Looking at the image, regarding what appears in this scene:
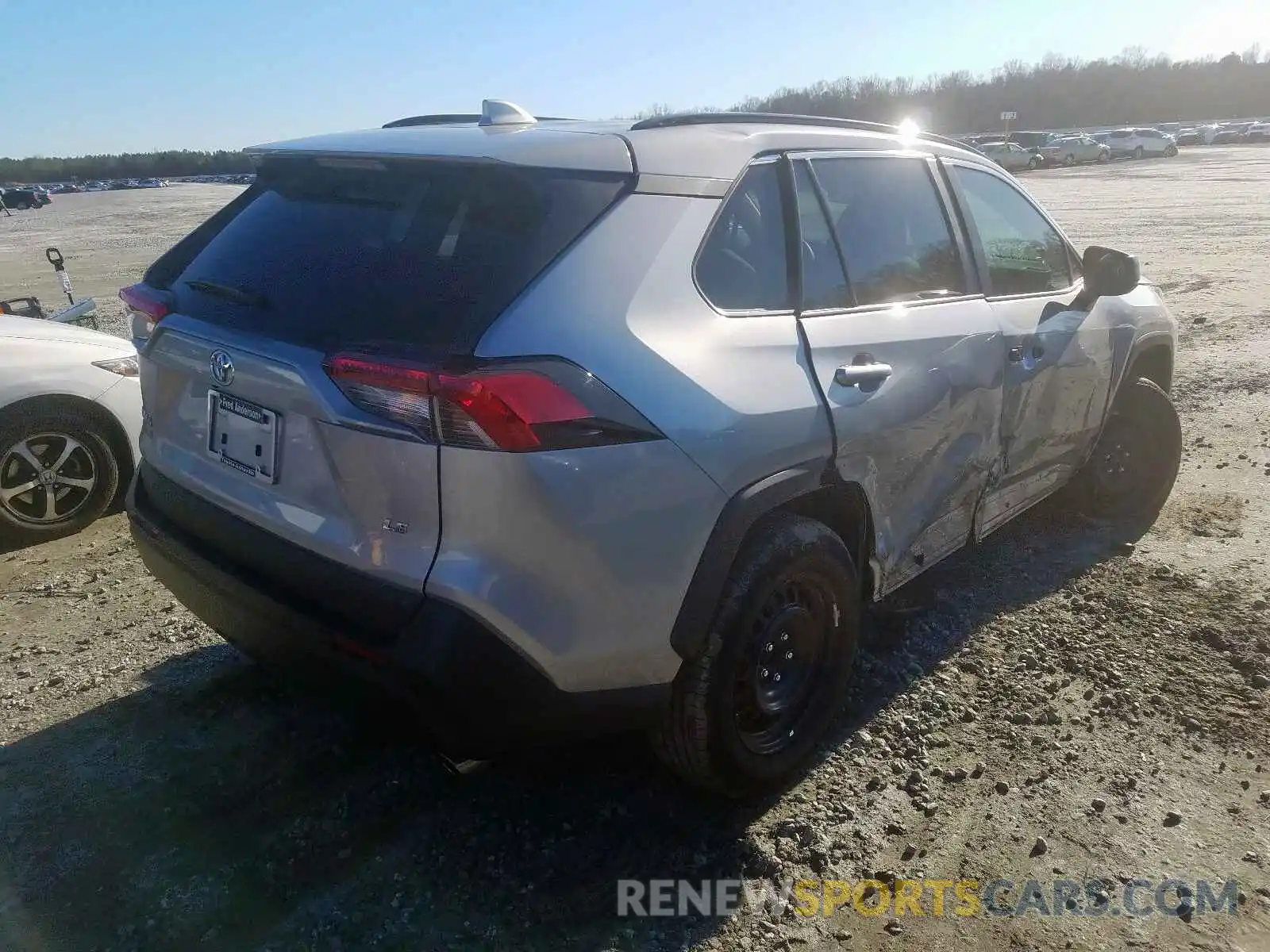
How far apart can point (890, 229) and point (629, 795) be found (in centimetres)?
201

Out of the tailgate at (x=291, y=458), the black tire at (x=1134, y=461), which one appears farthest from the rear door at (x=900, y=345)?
the black tire at (x=1134, y=461)

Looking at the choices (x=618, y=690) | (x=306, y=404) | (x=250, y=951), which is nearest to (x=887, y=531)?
(x=618, y=690)

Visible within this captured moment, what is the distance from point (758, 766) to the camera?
274cm

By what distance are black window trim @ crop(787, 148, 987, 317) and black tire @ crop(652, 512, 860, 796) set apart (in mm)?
678

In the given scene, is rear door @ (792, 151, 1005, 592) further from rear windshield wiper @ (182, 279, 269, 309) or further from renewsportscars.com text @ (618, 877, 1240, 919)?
rear windshield wiper @ (182, 279, 269, 309)

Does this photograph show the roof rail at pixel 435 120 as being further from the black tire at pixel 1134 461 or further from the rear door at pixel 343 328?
the black tire at pixel 1134 461

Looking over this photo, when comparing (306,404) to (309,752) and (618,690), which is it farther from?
(309,752)

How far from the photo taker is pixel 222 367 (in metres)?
2.40

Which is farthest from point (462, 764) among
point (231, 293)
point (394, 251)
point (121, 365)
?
A: point (121, 365)

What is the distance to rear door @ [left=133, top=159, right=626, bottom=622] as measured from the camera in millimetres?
2094

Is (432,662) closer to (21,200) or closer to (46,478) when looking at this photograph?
(46,478)

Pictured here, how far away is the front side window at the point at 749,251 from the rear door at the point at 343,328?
0.34 meters

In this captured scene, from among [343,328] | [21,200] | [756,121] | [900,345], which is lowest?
[900,345]

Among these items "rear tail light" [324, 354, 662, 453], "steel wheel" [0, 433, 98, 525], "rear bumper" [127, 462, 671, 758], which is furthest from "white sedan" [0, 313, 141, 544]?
"rear tail light" [324, 354, 662, 453]
